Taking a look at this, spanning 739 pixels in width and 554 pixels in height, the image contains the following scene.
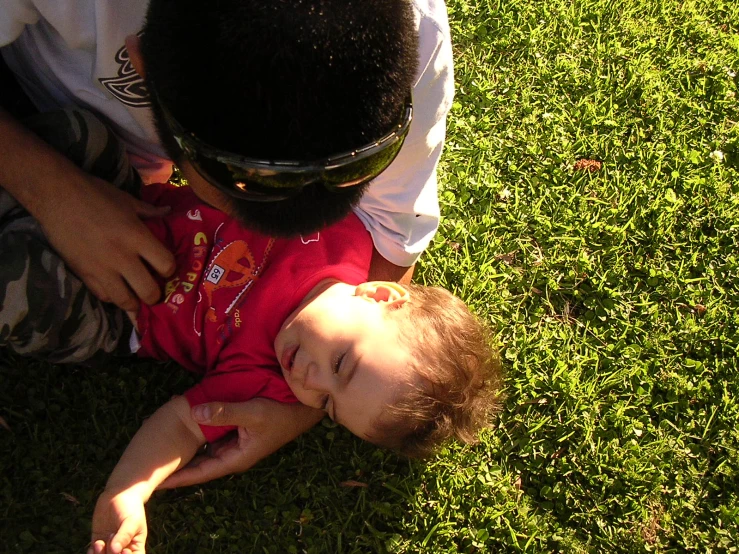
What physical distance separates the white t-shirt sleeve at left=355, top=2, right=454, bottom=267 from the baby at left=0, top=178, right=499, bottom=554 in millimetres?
138

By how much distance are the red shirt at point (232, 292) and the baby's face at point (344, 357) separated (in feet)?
0.34

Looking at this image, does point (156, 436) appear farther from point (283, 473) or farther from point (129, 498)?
point (283, 473)

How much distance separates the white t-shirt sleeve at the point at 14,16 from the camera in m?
2.20

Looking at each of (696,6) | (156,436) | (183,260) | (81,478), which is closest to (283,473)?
(156,436)

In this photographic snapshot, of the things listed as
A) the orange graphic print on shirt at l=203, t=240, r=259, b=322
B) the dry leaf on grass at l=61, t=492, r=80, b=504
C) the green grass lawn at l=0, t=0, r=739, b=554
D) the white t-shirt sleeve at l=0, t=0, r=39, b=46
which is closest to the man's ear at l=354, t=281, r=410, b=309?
the orange graphic print on shirt at l=203, t=240, r=259, b=322

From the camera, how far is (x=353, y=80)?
1.63 m

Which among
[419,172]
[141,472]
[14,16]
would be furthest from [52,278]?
[419,172]

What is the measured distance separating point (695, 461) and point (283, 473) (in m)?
1.99

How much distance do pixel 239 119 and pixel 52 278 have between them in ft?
4.44

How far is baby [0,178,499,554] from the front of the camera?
2.73 metres

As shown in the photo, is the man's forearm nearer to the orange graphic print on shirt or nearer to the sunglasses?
the orange graphic print on shirt

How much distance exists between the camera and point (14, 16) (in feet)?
7.29

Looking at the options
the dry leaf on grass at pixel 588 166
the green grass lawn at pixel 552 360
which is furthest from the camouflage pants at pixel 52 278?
the dry leaf on grass at pixel 588 166

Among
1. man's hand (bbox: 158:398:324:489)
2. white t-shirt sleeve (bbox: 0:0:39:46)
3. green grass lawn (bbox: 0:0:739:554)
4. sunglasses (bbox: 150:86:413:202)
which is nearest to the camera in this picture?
sunglasses (bbox: 150:86:413:202)
